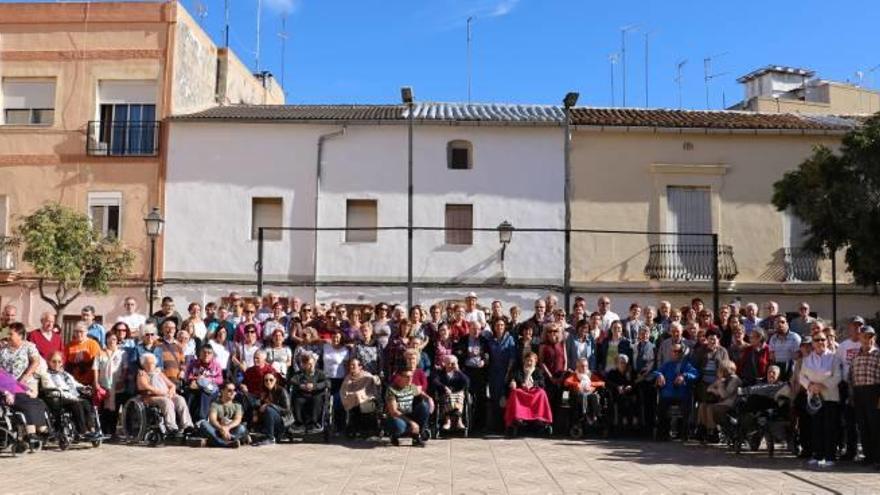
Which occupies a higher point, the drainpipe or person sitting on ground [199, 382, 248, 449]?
the drainpipe

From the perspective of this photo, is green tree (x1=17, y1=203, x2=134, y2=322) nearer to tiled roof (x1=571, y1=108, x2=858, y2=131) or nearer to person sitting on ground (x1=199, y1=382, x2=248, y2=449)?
person sitting on ground (x1=199, y1=382, x2=248, y2=449)

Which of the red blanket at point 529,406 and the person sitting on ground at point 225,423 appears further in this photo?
the red blanket at point 529,406

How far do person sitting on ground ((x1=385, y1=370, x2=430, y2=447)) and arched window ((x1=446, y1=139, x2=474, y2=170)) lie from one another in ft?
38.9

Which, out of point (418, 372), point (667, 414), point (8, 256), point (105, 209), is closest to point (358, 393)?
point (418, 372)

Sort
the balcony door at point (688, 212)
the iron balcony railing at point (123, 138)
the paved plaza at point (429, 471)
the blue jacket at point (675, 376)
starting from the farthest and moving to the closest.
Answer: the balcony door at point (688, 212) < the iron balcony railing at point (123, 138) < the blue jacket at point (675, 376) < the paved plaza at point (429, 471)

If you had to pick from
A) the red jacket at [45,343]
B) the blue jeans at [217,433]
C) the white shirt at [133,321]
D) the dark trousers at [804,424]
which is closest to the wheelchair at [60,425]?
the red jacket at [45,343]

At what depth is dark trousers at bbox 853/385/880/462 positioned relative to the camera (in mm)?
9539

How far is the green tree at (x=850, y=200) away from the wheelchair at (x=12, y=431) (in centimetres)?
1443

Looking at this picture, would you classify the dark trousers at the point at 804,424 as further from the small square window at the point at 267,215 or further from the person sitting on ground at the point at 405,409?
the small square window at the point at 267,215

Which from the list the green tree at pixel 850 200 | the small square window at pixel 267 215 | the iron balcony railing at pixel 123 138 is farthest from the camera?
the iron balcony railing at pixel 123 138

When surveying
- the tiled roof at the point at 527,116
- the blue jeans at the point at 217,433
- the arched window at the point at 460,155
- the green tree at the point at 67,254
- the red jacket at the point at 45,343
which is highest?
the tiled roof at the point at 527,116

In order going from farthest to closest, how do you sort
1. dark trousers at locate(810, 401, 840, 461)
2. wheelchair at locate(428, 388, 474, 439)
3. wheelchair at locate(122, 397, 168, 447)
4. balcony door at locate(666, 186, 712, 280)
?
balcony door at locate(666, 186, 712, 280) → wheelchair at locate(428, 388, 474, 439) → wheelchair at locate(122, 397, 168, 447) → dark trousers at locate(810, 401, 840, 461)

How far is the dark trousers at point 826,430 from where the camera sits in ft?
32.3

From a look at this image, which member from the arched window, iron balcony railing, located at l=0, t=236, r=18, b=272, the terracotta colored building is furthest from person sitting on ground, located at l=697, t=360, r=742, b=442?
iron balcony railing, located at l=0, t=236, r=18, b=272
